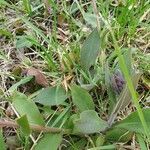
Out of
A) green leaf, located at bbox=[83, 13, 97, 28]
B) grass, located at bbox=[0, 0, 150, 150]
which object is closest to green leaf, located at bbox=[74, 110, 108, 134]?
grass, located at bbox=[0, 0, 150, 150]

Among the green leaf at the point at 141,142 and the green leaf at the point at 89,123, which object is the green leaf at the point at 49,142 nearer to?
the green leaf at the point at 89,123

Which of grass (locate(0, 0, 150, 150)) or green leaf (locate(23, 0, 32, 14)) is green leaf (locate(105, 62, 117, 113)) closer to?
grass (locate(0, 0, 150, 150))

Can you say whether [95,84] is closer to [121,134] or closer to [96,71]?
[96,71]

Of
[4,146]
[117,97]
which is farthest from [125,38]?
[4,146]

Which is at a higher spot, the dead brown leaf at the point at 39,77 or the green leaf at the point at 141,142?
the dead brown leaf at the point at 39,77

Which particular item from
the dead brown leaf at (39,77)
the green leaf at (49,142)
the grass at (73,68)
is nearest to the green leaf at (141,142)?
the grass at (73,68)

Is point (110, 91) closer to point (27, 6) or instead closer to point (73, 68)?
point (73, 68)
